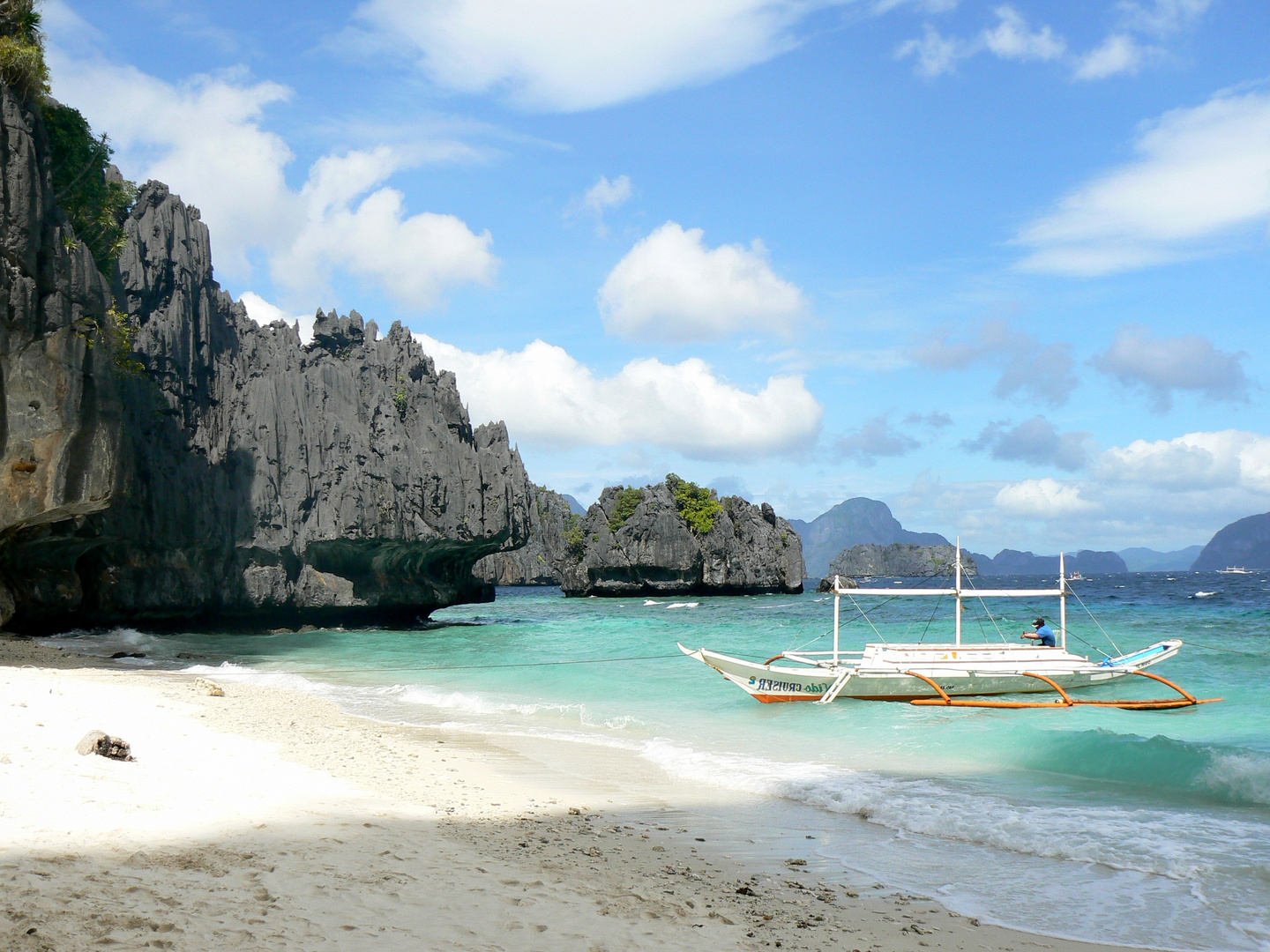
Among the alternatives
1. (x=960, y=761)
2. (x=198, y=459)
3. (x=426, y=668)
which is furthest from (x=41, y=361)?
(x=960, y=761)

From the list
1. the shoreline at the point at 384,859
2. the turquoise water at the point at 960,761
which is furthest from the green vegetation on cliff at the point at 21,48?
the shoreline at the point at 384,859

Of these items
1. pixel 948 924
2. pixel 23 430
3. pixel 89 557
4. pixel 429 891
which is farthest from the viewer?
pixel 89 557

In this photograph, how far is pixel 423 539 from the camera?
39.8 metres

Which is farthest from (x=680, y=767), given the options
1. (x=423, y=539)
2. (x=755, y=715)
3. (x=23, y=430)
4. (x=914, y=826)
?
(x=423, y=539)

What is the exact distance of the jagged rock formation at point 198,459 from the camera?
20.6m

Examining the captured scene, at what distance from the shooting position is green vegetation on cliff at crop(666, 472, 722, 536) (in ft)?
255

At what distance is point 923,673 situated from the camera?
57.4ft

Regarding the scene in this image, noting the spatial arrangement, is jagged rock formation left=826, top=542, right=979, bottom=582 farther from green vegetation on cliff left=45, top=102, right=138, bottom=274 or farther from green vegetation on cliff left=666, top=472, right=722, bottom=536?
green vegetation on cliff left=45, top=102, right=138, bottom=274

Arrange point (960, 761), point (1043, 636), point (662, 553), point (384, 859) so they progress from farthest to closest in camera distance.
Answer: point (662, 553), point (1043, 636), point (960, 761), point (384, 859)

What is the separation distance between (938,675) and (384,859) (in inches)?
555

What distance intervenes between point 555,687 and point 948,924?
595 inches

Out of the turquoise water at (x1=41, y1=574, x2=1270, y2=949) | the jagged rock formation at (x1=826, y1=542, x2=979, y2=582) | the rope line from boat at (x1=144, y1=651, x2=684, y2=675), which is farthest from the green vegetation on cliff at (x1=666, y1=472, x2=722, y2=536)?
the jagged rock formation at (x1=826, y1=542, x2=979, y2=582)

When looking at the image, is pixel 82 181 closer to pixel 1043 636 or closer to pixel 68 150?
pixel 68 150

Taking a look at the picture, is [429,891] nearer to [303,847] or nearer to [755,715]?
[303,847]
